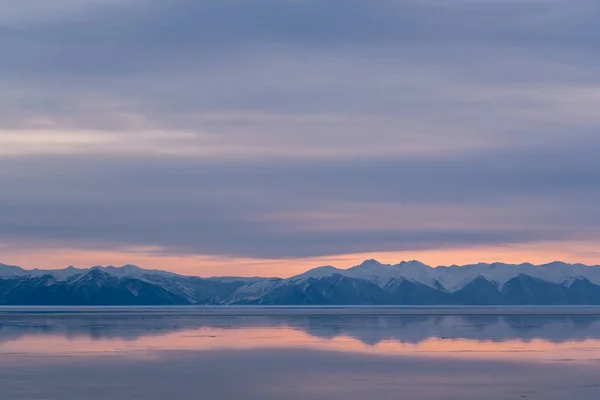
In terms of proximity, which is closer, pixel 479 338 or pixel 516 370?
pixel 516 370

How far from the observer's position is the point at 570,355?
38.6m

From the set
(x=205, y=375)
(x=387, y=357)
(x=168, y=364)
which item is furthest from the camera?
(x=387, y=357)

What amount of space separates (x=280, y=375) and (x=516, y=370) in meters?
7.51

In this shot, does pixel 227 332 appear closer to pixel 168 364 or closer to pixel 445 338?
pixel 445 338

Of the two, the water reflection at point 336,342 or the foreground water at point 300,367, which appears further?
the water reflection at point 336,342

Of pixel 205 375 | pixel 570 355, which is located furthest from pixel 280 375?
pixel 570 355

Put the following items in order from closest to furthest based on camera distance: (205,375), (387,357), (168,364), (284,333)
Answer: (205,375), (168,364), (387,357), (284,333)

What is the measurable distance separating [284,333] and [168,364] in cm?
2301

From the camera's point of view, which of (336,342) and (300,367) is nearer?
(300,367)

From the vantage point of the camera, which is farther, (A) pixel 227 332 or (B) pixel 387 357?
(A) pixel 227 332

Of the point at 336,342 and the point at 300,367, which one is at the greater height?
the point at 336,342

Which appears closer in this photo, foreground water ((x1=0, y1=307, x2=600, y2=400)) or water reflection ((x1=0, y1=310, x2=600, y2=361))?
foreground water ((x1=0, y1=307, x2=600, y2=400))

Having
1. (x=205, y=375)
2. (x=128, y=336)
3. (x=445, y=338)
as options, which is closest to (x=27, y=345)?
(x=128, y=336)

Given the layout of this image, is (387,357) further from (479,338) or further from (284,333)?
(284,333)
